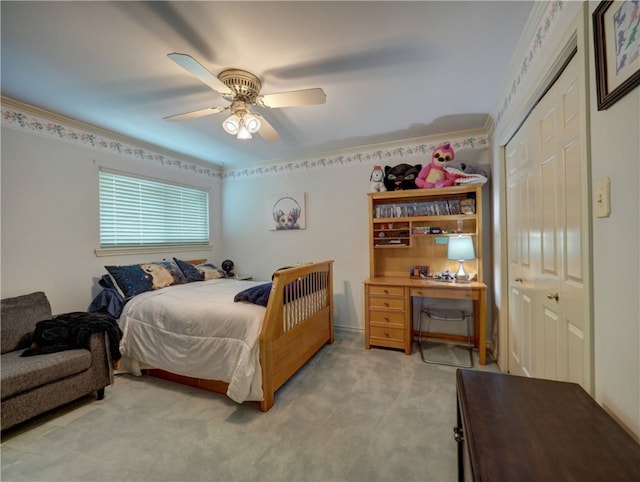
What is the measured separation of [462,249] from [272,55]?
238 cm

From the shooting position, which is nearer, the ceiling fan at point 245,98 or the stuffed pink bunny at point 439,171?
the ceiling fan at point 245,98

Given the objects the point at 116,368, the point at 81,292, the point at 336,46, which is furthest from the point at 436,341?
the point at 81,292

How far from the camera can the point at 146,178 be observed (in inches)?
134

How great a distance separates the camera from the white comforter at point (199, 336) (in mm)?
1958

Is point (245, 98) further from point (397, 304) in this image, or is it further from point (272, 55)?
point (397, 304)

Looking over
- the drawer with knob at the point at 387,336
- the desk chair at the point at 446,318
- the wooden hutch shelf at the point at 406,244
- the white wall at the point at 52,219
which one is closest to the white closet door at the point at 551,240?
the desk chair at the point at 446,318

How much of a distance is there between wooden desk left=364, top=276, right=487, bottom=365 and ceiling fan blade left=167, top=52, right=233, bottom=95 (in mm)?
2225

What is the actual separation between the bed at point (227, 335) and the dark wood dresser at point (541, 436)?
1394mm

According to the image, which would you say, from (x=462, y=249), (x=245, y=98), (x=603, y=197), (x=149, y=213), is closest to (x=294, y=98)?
(x=245, y=98)

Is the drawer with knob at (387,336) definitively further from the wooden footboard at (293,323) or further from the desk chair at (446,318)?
the wooden footboard at (293,323)

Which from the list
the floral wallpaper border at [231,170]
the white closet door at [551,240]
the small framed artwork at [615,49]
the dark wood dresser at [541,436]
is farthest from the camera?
the floral wallpaper border at [231,170]

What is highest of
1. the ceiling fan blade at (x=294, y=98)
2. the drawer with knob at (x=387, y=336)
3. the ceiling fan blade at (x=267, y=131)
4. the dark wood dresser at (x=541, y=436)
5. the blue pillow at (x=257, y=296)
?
the ceiling fan blade at (x=294, y=98)

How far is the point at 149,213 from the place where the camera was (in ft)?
11.3

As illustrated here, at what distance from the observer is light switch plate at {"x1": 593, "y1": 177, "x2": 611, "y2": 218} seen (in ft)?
2.90
